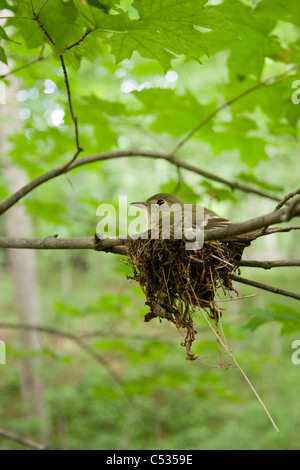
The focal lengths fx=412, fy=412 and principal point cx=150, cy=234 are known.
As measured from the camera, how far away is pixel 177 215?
253cm

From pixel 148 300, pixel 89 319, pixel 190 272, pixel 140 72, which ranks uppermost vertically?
pixel 140 72

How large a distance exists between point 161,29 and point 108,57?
13.9ft

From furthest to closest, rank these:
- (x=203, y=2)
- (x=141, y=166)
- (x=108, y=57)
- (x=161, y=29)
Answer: (x=141, y=166) < (x=108, y=57) < (x=161, y=29) < (x=203, y=2)

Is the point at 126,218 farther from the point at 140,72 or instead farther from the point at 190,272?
the point at 190,272

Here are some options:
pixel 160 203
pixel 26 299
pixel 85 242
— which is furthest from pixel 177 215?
pixel 26 299

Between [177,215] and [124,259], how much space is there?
46 centimetres

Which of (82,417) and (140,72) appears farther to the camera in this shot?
(82,417)

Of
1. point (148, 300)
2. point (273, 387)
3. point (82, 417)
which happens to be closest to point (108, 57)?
point (148, 300)

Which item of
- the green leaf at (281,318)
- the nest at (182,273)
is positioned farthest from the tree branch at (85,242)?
the green leaf at (281,318)

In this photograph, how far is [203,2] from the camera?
1712 mm

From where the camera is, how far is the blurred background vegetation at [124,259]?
3.47 meters

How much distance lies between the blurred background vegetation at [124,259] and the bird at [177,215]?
0.42m

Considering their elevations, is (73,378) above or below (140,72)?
below

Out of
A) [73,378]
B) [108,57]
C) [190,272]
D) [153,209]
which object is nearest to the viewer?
[190,272]
